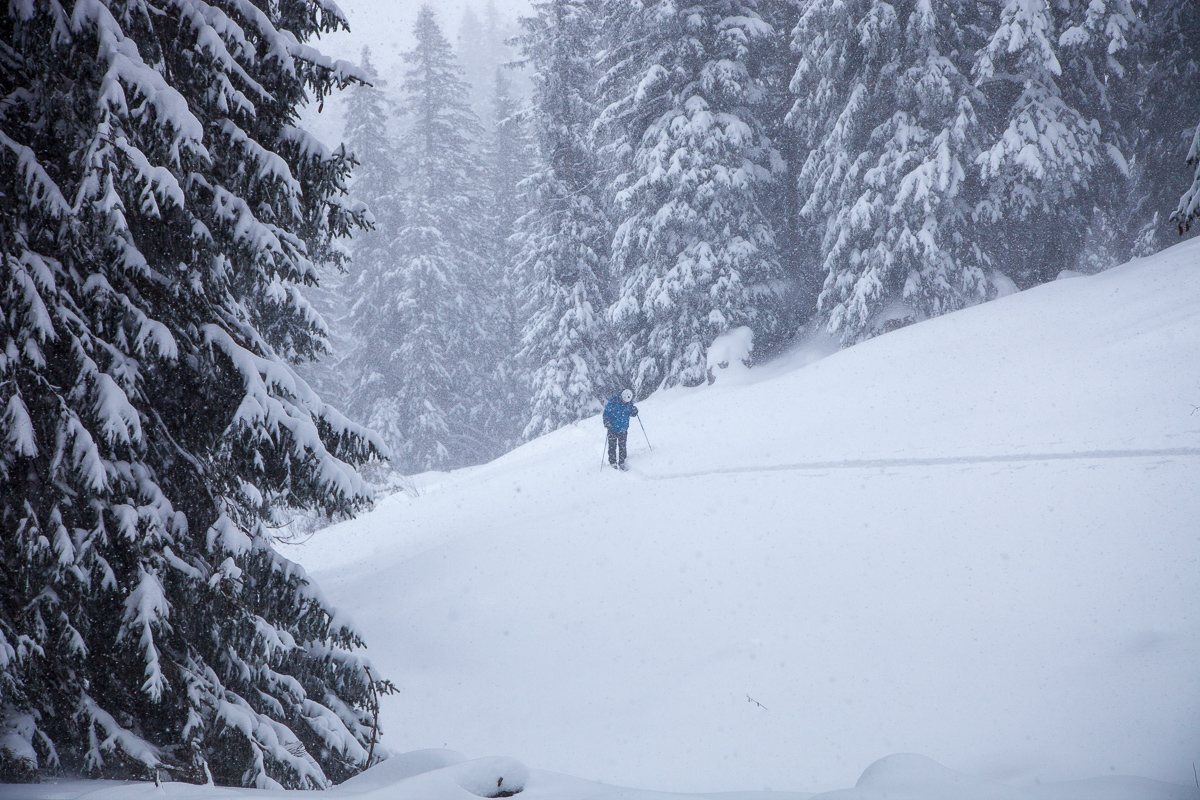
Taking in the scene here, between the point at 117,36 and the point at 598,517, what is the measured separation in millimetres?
8917

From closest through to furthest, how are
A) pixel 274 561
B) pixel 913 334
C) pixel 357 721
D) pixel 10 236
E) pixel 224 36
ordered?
pixel 10 236
pixel 224 36
pixel 274 561
pixel 357 721
pixel 913 334

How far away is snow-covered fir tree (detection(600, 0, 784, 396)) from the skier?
489 centimetres

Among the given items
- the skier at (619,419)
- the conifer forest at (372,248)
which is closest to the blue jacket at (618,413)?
the skier at (619,419)

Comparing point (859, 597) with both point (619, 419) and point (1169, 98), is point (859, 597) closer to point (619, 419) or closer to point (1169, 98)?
point (619, 419)

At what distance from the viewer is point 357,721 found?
4906 mm

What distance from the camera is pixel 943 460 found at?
32.9ft

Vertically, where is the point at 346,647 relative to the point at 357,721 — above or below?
above

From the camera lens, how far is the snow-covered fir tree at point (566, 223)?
2223cm

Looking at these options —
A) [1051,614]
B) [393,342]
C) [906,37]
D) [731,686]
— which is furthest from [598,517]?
[393,342]

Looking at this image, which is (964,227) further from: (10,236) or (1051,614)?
(10,236)

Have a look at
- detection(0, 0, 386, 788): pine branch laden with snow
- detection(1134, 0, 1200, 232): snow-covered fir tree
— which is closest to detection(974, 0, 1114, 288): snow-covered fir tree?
detection(1134, 0, 1200, 232): snow-covered fir tree

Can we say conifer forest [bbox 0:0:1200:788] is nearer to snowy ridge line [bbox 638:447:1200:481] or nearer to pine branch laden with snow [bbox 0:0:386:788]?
pine branch laden with snow [bbox 0:0:386:788]

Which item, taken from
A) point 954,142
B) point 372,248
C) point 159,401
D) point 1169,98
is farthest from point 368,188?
point 159,401

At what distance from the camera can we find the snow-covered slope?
5527 mm
